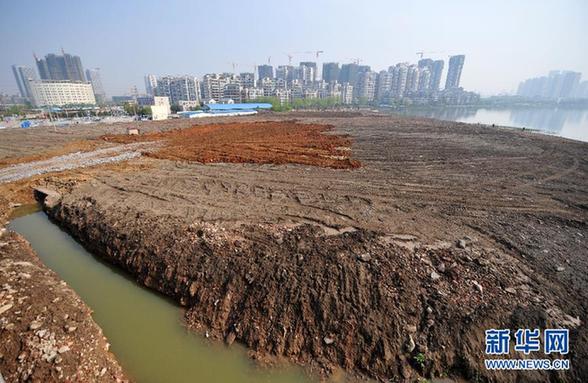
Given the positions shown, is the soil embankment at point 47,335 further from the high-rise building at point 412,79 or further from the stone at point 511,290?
the high-rise building at point 412,79

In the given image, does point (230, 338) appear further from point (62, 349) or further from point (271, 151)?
point (271, 151)

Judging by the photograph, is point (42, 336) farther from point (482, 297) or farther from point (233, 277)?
point (482, 297)

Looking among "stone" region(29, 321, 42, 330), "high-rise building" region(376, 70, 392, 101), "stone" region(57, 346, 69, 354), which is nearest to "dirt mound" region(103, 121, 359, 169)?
"stone" region(29, 321, 42, 330)

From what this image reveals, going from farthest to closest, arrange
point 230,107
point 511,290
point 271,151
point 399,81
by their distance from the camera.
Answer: point 399,81, point 230,107, point 271,151, point 511,290

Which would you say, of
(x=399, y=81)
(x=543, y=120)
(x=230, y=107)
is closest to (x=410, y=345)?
(x=230, y=107)

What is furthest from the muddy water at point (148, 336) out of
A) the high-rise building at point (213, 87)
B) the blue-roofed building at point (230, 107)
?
the high-rise building at point (213, 87)

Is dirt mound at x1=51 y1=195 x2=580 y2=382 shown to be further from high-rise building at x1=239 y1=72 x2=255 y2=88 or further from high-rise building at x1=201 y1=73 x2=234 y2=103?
high-rise building at x1=239 y1=72 x2=255 y2=88

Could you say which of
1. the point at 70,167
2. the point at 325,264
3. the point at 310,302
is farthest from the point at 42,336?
the point at 70,167
